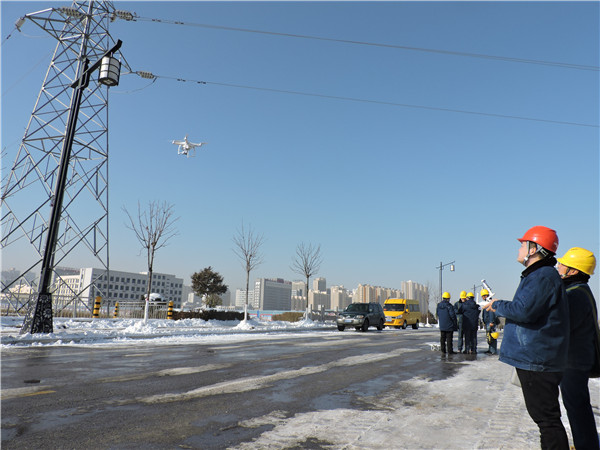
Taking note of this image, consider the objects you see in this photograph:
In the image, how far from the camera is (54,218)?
45.5 ft

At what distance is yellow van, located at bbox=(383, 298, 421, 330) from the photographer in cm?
3219

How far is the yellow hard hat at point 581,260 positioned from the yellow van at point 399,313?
3002 centimetres

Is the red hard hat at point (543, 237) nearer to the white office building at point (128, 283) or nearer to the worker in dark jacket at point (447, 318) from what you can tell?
the worker in dark jacket at point (447, 318)

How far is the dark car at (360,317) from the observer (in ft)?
80.5

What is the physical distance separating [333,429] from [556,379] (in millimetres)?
2203

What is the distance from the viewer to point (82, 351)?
33.3 ft

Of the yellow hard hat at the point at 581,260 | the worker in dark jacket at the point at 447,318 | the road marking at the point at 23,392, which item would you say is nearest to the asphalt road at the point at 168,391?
the road marking at the point at 23,392

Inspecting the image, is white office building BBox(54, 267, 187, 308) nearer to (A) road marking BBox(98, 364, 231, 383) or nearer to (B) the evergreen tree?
(B) the evergreen tree

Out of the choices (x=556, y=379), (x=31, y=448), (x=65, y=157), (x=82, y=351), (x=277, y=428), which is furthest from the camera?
(x=65, y=157)

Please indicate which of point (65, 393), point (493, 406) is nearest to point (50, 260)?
point (65, 393)

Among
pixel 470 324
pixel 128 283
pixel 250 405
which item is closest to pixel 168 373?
pixel 250 405

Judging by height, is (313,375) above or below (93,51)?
below

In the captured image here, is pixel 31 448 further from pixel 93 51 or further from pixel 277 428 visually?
pixel 93 51

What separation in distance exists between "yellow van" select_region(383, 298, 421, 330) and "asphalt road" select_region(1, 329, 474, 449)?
22.6 meters
